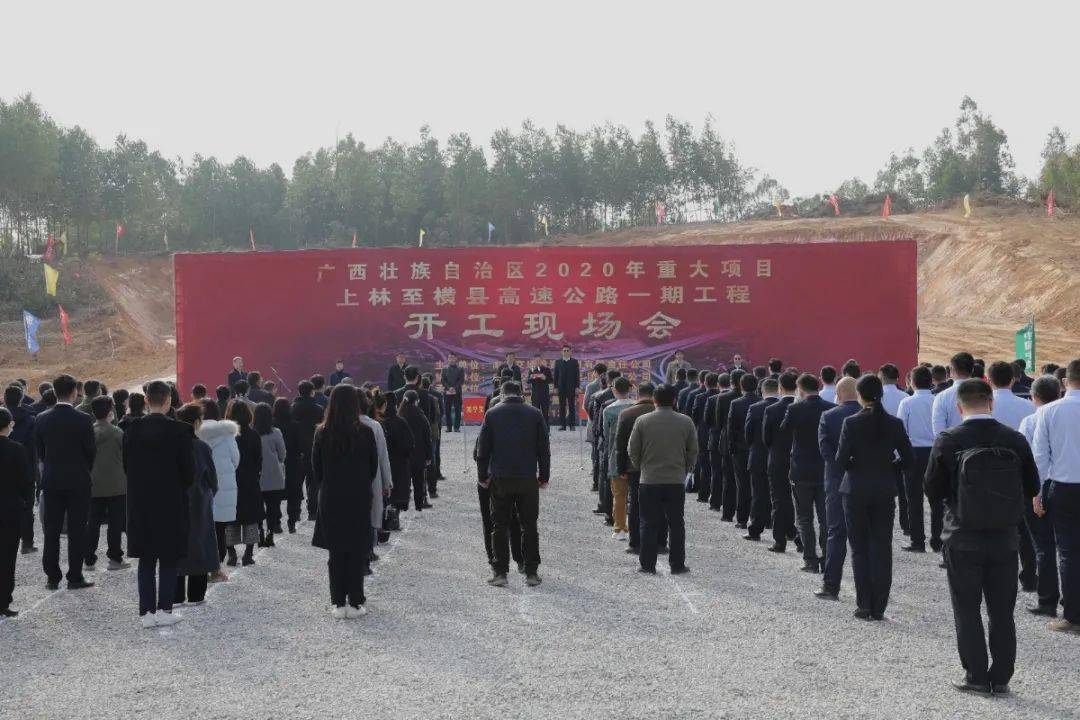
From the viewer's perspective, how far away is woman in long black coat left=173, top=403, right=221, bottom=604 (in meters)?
8.42

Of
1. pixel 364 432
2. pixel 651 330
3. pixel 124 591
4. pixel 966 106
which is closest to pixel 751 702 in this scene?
pixel 364 432

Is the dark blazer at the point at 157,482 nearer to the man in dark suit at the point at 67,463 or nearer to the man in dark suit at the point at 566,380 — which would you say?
the man in dark suit at the point at 67,463

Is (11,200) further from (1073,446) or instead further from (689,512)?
(1073,446)

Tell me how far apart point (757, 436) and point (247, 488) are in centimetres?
493

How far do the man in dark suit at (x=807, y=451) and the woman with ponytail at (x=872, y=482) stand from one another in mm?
1292

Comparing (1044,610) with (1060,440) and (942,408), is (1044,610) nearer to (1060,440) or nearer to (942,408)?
(1060,440)

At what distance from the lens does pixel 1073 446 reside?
755cm

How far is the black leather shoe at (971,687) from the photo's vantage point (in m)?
6.24

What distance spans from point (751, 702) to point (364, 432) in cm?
346

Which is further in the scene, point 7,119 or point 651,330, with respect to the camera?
point 7,119

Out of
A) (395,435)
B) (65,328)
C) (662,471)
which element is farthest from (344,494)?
(65,328)

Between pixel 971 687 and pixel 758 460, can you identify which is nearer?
pixel 971 687

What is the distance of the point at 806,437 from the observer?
31.4 ft

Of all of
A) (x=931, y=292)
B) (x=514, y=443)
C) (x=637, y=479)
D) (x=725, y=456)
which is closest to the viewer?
(x=514, y=443)
